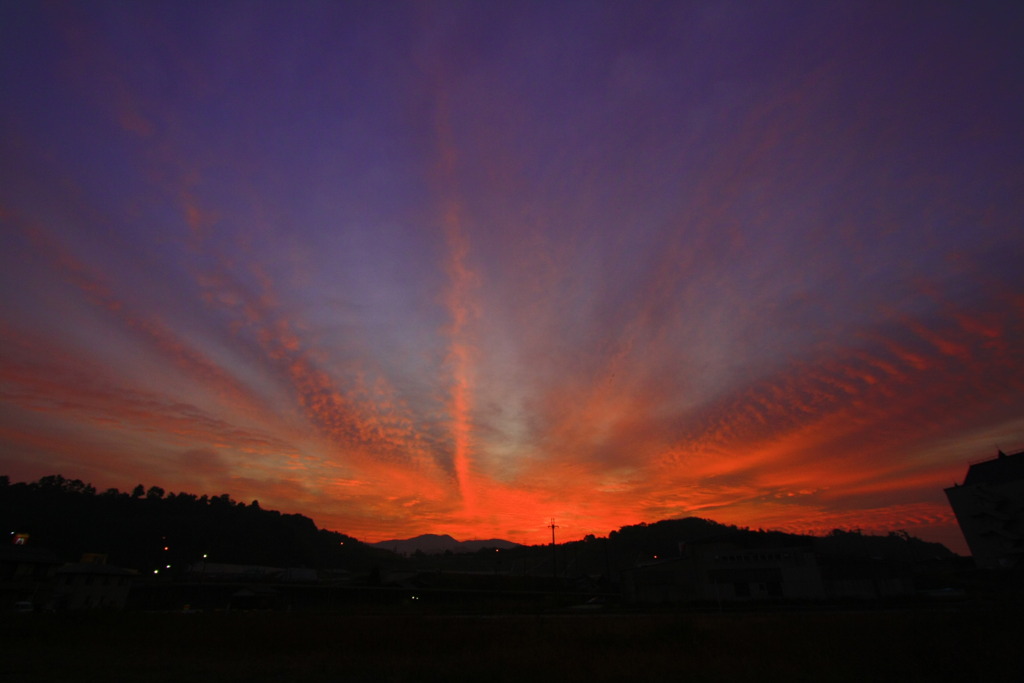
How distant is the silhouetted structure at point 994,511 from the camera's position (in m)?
74.0

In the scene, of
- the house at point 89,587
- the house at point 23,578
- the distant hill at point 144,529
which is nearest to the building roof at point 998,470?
the house at point 89,587

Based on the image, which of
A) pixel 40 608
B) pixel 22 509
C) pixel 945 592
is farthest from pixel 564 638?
pixel 22 509

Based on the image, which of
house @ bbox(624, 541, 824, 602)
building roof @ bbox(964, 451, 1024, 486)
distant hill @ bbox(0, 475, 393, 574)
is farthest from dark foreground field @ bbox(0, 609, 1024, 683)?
distant hill @ bbox(0, 475, 393, 574)

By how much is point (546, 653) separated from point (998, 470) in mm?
106443

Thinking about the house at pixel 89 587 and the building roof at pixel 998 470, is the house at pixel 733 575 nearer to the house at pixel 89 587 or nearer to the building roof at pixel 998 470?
the building roof at pixel 998 470

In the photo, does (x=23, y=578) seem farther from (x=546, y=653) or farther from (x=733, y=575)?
(x=733, y=575)

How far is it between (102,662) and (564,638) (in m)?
20.8

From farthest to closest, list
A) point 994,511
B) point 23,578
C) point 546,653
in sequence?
point 994,511, point 23,578, point 546,653

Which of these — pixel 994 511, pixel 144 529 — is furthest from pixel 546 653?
pixel 144 529

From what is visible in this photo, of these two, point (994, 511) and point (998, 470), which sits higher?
point (998, 470)

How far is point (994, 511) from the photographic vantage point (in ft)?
251

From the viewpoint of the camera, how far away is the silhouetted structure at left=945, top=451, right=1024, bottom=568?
7400 cm

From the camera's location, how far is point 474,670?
55.1 feet

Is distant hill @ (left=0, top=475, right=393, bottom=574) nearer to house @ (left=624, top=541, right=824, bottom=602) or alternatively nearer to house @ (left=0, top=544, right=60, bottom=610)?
house @ (left=0, top=544, right=60, bottom=610)
